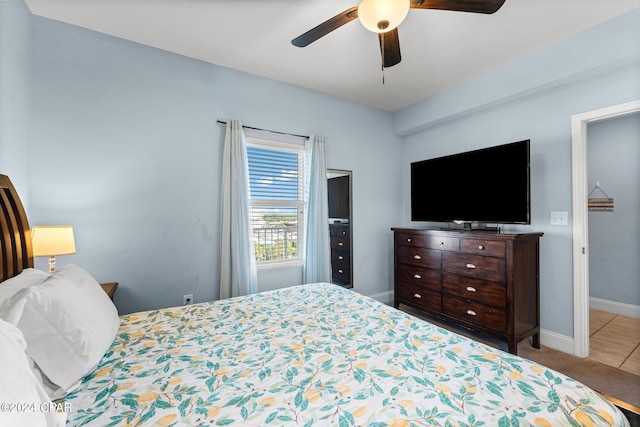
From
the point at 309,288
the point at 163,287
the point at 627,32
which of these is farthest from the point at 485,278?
the point at 163,287

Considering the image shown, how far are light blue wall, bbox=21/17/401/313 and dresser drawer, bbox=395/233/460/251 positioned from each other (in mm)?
1514

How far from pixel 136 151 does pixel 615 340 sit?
15.9 feet

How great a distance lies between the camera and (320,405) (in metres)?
0.93

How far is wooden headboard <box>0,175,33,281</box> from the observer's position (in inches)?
56.3

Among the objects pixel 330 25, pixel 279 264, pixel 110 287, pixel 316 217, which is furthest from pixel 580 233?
pixel 110 287

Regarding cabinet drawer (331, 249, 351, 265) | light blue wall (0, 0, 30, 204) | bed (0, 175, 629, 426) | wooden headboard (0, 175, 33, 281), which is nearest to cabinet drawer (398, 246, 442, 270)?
cabinet drawer (331, 249, 351, 265)

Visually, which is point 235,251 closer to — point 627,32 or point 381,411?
point 381,411

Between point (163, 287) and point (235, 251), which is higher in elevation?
point (235, 251)

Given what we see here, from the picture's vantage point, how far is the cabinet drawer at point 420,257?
10.1ft

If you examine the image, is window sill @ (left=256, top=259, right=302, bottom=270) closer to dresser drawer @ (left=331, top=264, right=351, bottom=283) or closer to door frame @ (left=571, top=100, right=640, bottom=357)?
dresser drawer @ (left=331, top=264, right=351, bottom=283)

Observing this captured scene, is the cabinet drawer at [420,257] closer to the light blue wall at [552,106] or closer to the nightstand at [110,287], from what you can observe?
the light blue wall at [552,106]

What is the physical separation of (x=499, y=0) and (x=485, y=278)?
2166 millimetres

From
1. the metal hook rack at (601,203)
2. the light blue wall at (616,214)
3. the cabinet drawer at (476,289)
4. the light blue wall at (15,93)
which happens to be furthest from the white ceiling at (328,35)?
the metal hook rack at (601,203)

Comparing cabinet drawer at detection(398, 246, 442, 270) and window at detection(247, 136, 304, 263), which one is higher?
window at detection(247, 136, 304, 263)
